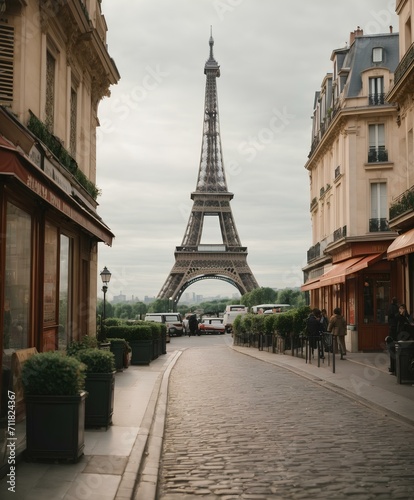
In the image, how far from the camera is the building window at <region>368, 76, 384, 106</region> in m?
29.0

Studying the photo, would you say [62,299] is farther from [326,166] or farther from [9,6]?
[326,166]

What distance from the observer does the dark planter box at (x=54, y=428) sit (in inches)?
283

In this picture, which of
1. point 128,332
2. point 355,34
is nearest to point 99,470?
point 128,332

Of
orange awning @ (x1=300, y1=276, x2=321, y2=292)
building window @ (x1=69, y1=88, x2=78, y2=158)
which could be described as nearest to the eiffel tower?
orange awning @ (x1=300, y1=276, x2=321, y2=292)

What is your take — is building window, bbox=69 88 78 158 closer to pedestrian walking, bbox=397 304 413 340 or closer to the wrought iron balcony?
pedestrian walking, bbox=397 304 413 340

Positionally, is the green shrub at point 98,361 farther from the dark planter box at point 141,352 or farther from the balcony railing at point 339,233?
the balcony railing at point 339,233

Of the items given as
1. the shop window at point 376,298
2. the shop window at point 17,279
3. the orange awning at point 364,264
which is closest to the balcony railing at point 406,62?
the orange awning at point 364,264

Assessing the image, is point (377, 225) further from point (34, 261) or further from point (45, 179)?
point (45, 179)

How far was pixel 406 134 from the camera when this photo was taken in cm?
2289

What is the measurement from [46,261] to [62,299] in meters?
2.15

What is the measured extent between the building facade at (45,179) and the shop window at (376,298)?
475 inches

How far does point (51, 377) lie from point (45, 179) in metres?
2.58

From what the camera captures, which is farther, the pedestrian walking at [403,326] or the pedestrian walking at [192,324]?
the pedestrian walking at [192,324]

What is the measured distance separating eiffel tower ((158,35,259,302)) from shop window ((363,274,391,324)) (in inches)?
1655
